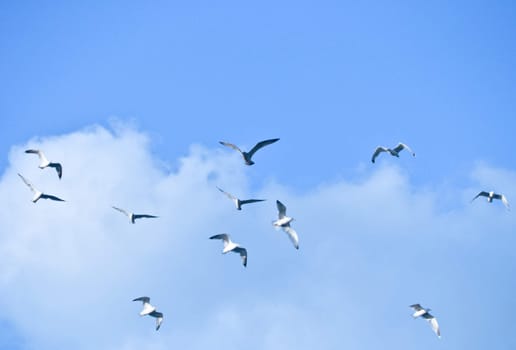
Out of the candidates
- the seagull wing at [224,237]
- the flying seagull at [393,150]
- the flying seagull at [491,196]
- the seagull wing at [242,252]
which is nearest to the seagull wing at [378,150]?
the flying seagull at [393,150]

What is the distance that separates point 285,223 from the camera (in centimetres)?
4712

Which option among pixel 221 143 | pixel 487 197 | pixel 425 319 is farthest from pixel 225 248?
pixel 487 197

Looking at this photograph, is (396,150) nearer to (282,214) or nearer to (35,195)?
(282,214)

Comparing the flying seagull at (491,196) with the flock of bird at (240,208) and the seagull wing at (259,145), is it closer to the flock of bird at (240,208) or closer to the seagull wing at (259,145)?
the flock of bird at (240,208)

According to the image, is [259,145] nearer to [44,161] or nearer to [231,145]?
[231,145]

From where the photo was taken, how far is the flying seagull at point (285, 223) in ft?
154

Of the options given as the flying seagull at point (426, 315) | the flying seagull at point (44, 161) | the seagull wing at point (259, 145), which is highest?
the flying seagull at point (44, 161)

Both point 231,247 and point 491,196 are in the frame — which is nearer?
point 231,247

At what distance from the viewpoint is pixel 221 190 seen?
50.5 meters

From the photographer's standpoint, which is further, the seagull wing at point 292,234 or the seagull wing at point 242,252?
the seagull wing at point 242,252

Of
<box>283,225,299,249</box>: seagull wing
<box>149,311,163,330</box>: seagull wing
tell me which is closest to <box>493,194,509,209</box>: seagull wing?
<box>283,225,299,249</box>: seagull wing

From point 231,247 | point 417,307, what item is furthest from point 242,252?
point 417,307

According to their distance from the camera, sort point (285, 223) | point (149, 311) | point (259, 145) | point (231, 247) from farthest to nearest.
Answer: point (149, 311) < point (231, 247) < point (259, 145) < point (285, 223)

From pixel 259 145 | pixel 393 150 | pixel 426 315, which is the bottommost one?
pixel 426 315
